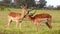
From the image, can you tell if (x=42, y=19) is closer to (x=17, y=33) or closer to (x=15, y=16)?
(x=15, y=16)

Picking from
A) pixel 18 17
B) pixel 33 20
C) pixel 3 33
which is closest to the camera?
pixel 3 33

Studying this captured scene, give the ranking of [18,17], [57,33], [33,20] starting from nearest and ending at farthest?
[57,33] < [33,20] < [18,17]

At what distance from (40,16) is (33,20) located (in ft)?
1.64

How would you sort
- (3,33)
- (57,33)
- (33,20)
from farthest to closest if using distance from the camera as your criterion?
(33,20)
(3,33)
(57,33)

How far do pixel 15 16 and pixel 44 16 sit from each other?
5.24ft

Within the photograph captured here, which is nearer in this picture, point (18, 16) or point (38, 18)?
point (38, 18)

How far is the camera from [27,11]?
10805 millimetres

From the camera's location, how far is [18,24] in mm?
11195

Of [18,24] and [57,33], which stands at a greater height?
[57,33]

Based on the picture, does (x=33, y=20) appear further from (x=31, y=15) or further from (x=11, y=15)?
(x=11, y=15)

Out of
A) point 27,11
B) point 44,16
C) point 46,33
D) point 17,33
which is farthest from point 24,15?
point 46,33

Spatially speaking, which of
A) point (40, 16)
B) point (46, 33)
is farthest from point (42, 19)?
point (46, 33)

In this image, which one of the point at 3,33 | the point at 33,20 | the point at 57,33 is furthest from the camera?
the point at 33,20

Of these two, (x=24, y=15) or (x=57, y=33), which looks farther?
(x=24, y=15)
